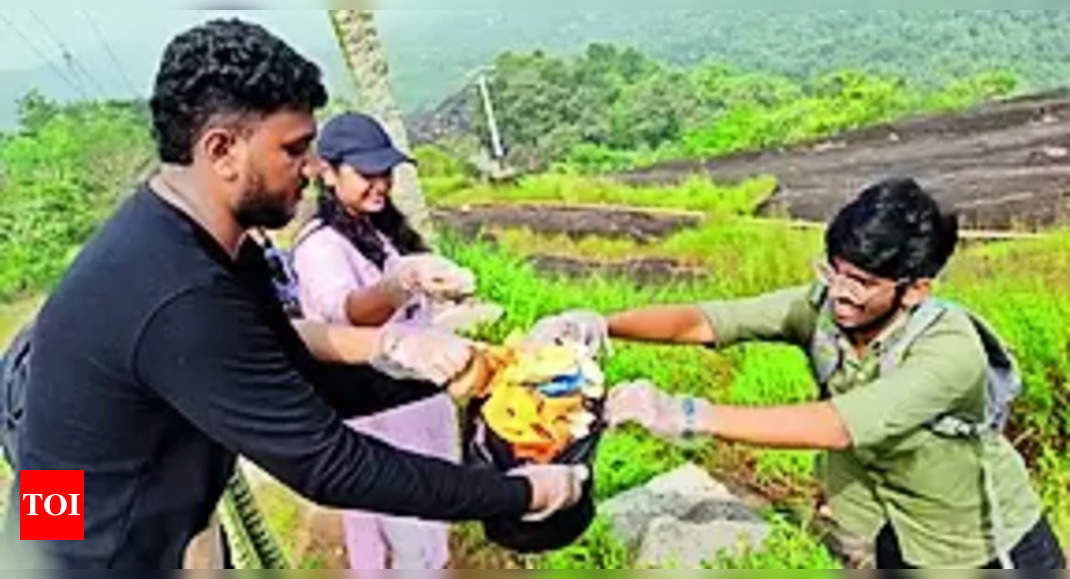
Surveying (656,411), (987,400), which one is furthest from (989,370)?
(656,411)

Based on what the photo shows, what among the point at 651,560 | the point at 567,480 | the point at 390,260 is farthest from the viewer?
the point at 651,560

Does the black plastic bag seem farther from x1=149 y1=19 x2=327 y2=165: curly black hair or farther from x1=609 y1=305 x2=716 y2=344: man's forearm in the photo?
x1=149 y1=19 x2=327 y2=165: curly black hair

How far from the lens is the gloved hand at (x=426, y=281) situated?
261 cm

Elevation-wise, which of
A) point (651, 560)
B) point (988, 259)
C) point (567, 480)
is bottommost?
point (651, 560)

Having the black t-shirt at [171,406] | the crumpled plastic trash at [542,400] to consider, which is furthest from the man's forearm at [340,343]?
the black t-shirt at [171,406]

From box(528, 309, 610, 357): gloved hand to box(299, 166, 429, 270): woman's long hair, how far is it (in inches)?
15.5

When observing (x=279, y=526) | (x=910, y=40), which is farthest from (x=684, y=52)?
(x=279, y=526)

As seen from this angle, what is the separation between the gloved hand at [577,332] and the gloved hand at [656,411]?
13cm

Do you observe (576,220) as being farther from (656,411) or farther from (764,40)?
(656,411)

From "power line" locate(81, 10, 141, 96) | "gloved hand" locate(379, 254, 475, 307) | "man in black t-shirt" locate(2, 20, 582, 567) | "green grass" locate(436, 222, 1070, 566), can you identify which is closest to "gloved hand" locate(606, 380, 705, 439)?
"man in black t-shirt" locate(2, 20, 582, 567)

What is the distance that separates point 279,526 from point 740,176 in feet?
3.36

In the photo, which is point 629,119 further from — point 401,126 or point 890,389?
point 890,389

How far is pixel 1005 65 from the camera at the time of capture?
3338 mm

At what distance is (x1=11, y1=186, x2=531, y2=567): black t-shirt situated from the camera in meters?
1.70
